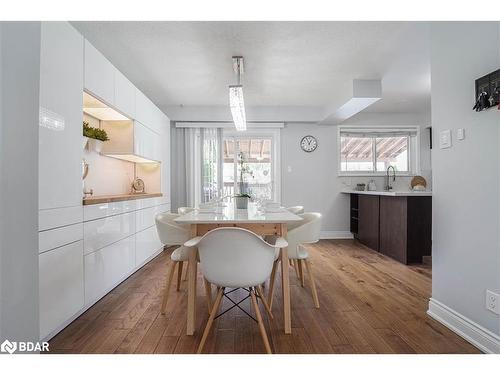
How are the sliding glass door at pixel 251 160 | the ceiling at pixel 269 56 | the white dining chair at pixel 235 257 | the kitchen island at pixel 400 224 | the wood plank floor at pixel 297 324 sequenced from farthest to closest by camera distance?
1. the sliding glass door at pixel 251 160
2. the kitchen island at pixel 400 224
3. the ceiling at pixel 269 56
4. the wood plank floor at pixel 297 324
5. the white dining chair at pixel 235 257

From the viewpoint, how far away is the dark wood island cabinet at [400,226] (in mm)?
3701

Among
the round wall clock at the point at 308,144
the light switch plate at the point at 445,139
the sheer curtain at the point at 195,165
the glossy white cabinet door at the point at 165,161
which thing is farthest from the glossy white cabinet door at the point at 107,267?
the round wall clock at the point at 308,144

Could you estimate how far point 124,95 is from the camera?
314cm

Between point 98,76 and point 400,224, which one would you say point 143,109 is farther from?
point 400,224

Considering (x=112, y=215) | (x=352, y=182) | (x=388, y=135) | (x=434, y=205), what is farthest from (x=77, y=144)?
(x=388, y=135)

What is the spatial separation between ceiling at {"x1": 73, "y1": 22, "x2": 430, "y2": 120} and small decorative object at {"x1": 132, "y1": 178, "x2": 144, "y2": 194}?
1.44 meters

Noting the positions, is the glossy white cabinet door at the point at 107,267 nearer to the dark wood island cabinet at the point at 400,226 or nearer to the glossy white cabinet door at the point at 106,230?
the glossy white cabinet door at the point at 106,230

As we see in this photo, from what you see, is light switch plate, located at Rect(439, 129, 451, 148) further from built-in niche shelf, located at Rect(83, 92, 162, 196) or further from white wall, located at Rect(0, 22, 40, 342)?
built-in niche shelf, located at Rect(83, 92, 162, 196)

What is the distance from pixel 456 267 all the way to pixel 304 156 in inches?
154

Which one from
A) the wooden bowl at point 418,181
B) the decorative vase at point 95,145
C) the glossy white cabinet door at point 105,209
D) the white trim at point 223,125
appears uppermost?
the white trim at point 223,125

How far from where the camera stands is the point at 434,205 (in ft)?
7.38

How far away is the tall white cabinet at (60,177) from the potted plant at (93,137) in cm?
57
